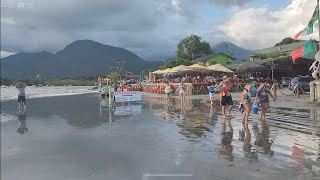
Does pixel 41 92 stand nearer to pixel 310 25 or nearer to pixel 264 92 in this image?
pixel 310 25

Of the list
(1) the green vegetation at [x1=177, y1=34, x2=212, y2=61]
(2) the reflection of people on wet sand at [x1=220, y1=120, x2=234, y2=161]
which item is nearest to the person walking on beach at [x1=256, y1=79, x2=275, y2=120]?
(2) the reflection of people on wet sand at [x1=220, y1=120, x2=234, y2=161]

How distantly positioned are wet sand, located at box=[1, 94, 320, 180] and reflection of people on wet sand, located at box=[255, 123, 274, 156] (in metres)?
0.02

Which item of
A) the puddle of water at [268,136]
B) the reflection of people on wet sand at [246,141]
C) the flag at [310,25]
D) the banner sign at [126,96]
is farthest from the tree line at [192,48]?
the reflection of people on wet sand at [246,141]

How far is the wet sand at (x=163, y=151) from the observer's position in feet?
23.7

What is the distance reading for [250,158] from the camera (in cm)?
829

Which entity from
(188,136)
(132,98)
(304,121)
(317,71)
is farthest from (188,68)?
(188,136)

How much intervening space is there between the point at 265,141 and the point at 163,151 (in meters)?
2.83

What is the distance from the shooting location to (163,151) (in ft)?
30.5

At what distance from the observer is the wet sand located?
23.7ft

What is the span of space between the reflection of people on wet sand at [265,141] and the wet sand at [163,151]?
0.9 inches

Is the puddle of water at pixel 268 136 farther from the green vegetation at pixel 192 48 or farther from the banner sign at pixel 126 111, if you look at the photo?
the green vegetation at pixel 192 48

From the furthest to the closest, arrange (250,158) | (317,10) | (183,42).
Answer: (183,42) < (317,10) < (250,158)

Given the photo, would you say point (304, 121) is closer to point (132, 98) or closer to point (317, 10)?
point (317, 10)

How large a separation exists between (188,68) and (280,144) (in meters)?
31.1
